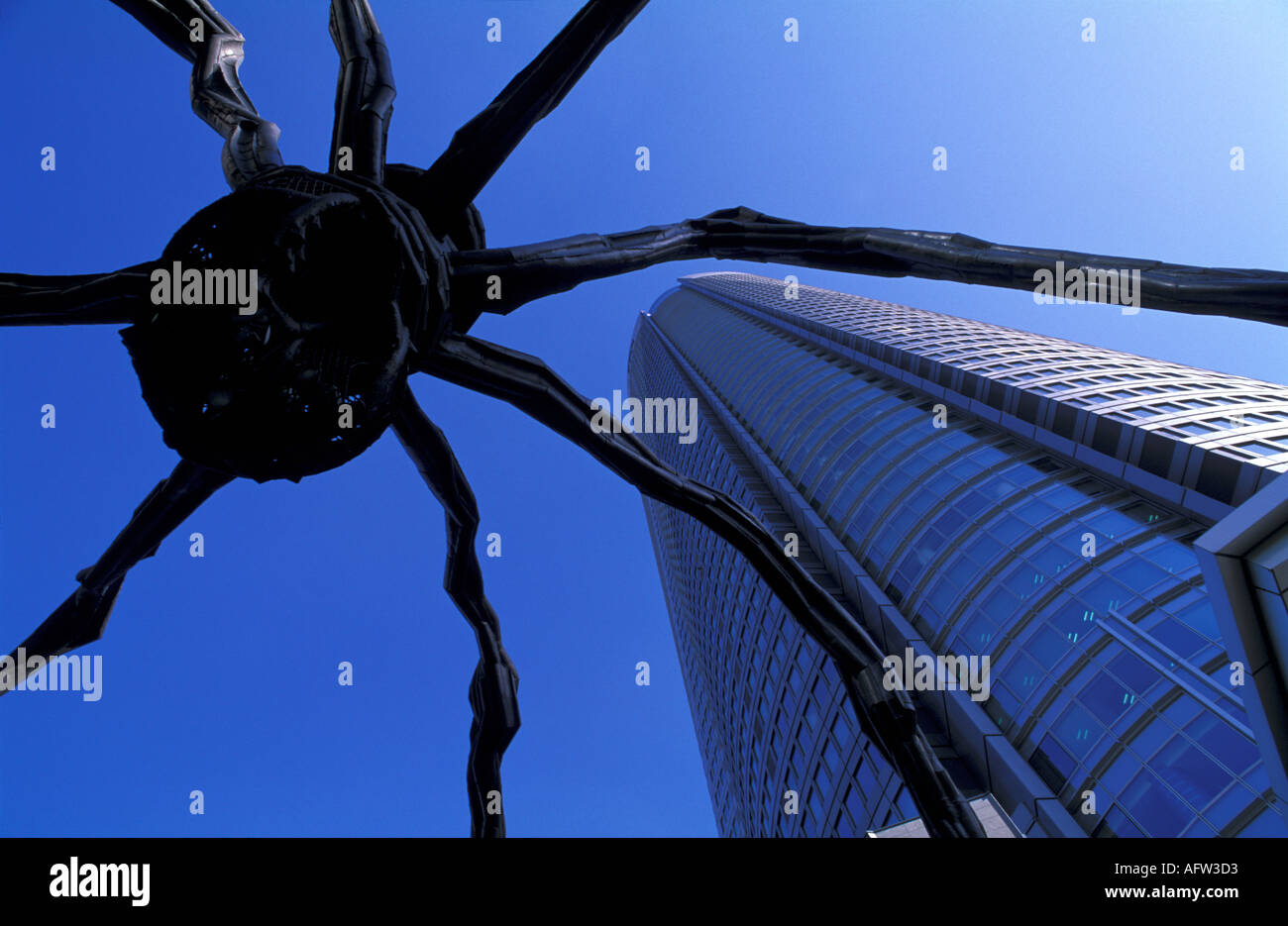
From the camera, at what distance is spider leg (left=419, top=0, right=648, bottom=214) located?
4531mm

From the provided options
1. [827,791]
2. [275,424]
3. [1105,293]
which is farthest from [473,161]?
[827,791]

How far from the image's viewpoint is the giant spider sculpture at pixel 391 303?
3.96 m

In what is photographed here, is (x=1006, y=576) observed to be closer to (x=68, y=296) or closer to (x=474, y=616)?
(x=474, y=616)

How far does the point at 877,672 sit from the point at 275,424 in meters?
4.43

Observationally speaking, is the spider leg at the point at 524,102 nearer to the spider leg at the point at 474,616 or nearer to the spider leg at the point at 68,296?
the spider leg at the point at 474,616

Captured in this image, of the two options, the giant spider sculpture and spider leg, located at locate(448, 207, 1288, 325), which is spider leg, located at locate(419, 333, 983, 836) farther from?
spider leg, located at locate(448, 207, 1288, 325)

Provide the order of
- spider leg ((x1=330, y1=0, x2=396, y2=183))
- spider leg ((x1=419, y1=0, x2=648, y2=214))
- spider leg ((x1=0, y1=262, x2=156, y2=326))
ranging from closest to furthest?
spider leg ((x1=0, y1=262, x2=156, y2=326)) < spider leg ((x1=419, y1=0, x2=648, y2=214)) < spider leg ((x1=330, y1=0, x2=396, y2=183))

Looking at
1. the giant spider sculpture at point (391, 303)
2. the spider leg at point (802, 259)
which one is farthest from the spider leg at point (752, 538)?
the spider leg at point (802, 259)

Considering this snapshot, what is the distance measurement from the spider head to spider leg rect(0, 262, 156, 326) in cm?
27

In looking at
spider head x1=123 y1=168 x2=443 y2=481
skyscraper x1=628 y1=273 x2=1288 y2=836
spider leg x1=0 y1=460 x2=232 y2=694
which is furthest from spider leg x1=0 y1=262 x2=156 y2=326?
skyscraper x1=628 y1=273 x2=1288 y2=836

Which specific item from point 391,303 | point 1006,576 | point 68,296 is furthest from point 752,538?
point 1006,576

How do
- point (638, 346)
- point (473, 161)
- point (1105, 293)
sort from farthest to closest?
point (638, 346) < point (473, 161) < point (1105, 293)

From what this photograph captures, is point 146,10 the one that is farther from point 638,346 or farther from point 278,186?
point 638,346
